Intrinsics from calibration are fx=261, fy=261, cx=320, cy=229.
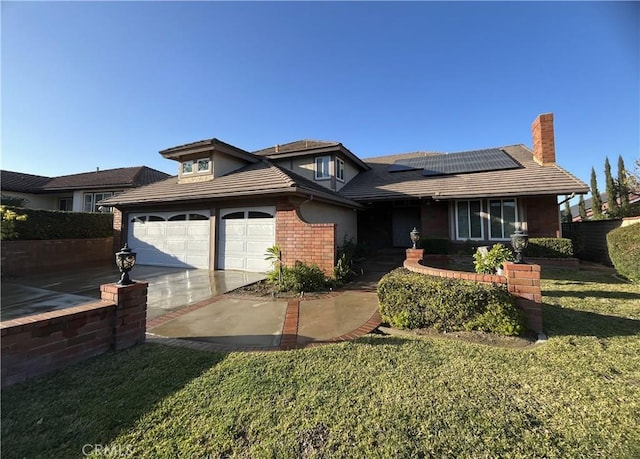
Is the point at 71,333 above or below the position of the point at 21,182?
below

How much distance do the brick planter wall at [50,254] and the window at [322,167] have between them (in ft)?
39.5

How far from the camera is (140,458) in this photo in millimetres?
1958

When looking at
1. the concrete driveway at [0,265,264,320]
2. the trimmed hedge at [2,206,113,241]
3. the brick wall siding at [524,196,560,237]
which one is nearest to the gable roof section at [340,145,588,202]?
the brick wall siding at [524,196,560,237]

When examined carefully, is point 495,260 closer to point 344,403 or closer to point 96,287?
point 344,403

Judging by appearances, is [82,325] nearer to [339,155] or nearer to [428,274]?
[428,274]

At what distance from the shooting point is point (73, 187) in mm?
19766

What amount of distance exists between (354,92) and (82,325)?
1284 cm

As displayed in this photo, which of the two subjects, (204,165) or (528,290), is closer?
(528,290)

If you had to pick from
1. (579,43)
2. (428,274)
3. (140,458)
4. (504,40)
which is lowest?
(140,458)

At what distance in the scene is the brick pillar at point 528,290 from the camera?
4171 millimetres

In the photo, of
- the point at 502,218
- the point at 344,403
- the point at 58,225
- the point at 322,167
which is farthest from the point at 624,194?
the point at 58,225

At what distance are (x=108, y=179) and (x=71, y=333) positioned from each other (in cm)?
2228

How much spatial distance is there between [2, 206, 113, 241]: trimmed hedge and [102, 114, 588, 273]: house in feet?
4.93

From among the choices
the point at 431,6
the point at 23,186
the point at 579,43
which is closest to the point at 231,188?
the point at 431,6
